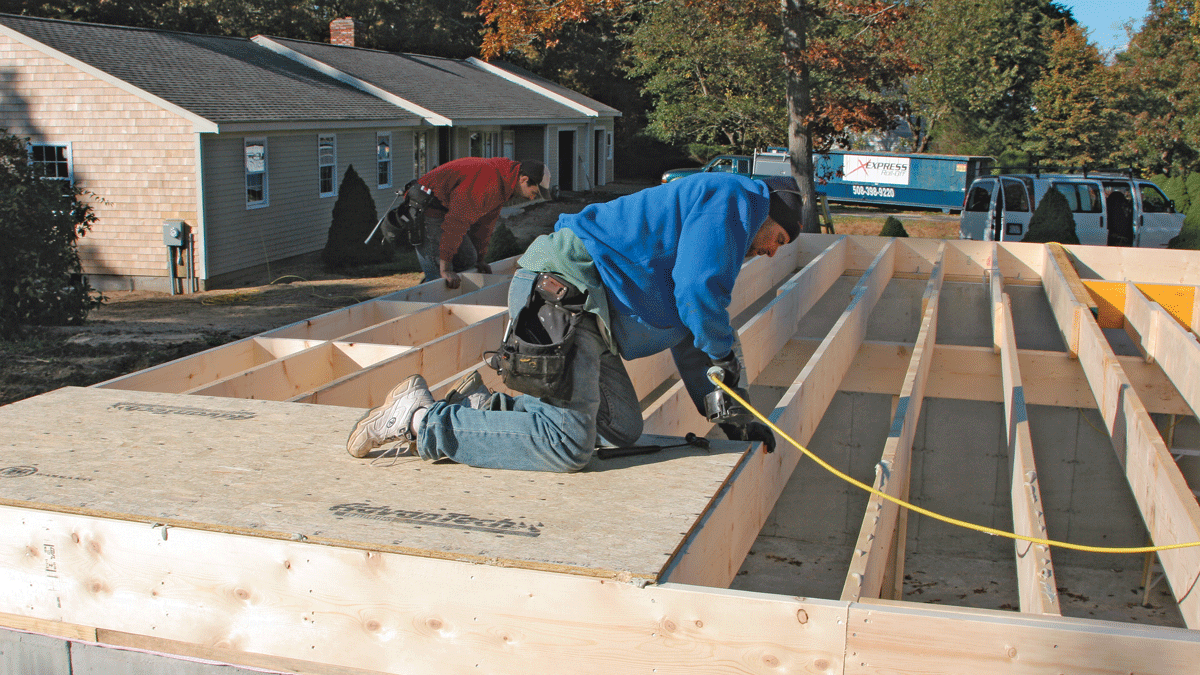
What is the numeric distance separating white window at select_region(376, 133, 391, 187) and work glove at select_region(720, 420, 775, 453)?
697 inches

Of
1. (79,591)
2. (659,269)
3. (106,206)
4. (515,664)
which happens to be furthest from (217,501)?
(106,206)

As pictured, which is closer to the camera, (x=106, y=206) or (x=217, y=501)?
(x=217, y=501)

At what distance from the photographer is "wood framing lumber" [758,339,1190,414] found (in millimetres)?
6730

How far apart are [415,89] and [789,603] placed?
73.5 ft

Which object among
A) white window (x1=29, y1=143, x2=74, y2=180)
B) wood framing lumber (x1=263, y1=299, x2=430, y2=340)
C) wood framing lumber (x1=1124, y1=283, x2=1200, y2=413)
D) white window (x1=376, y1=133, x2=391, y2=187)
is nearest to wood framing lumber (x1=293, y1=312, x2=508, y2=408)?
wood framing lumber (x1=263, y1=299, x2=430, y2=340)

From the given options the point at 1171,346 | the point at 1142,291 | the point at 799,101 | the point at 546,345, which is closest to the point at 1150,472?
the point at 1171,346

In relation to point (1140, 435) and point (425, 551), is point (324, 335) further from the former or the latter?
point (1140, 435)

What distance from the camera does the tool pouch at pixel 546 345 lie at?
142 inches

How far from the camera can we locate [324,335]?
639 cm

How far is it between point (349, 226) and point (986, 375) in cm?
1270

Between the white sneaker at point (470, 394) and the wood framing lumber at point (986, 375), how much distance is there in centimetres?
398

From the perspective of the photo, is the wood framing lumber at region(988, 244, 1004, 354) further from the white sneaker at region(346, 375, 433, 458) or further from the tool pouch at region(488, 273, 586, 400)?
the white sneaker at region(346, 375, 433, 458)

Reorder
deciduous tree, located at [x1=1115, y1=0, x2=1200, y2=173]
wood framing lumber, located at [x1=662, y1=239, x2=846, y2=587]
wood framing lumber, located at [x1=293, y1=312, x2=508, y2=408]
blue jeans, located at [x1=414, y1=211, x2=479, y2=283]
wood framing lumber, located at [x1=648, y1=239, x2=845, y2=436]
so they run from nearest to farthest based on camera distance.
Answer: wood framing lumber, located at [x1=662, y1=239, x2=846, y2=587]
wood framing lumber, located at [x1=648, y1=239, x2=845, y2=436]
wood framing lumber, located at [x1=293, y1=312, x2=508, y2=408]
blue jeans, located at [x1=414, y1=211, x2=479, y2=283]
deciduous tree, located at [x1=1115, y1=0, x2=1200, y2=173]

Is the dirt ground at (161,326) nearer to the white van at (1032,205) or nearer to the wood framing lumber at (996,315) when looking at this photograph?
the wood framing lumber at (996,315)
